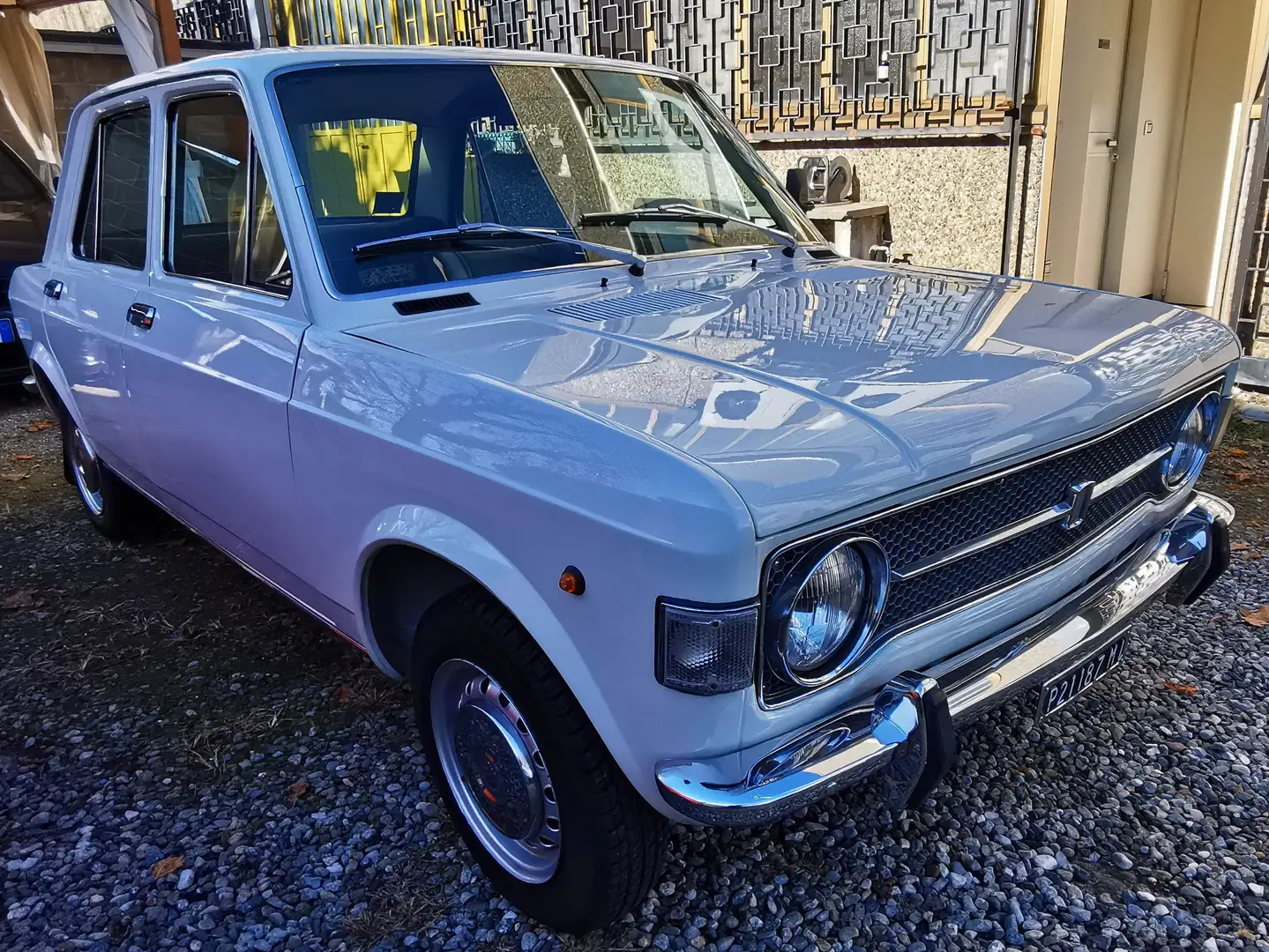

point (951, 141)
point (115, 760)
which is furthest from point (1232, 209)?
point (115, 760)

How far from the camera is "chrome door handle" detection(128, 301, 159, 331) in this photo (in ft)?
10.6

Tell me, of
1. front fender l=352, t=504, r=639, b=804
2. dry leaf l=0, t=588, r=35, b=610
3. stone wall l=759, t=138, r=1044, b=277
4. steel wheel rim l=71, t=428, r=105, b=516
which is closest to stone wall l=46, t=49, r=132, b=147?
stone wall l=759, t=138, r=1044, b=277

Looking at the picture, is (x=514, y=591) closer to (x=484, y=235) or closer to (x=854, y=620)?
(x=854, y=620)

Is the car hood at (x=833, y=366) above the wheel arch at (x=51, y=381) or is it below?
above

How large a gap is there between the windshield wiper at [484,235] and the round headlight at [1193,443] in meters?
1.60

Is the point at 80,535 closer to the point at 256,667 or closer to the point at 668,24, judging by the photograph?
the point at 256,667

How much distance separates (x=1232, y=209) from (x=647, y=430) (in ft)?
28.1

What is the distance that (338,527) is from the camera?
2.46 m

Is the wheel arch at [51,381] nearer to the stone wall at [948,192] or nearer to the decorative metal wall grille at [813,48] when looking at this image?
the decorative metal wall grille at [813,48]

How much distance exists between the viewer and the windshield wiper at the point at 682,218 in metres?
3.04

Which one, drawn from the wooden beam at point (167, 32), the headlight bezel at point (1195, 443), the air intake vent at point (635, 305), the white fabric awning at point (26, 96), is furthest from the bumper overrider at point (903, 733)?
the white fabric awning at point (26, 96)

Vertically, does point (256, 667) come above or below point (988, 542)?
below

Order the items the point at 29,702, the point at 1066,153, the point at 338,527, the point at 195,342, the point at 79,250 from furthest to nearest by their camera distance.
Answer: the point at 1066,153 < the point at 79,250 < the point at 29,702 < the point at 195,342 < the point at 338,527

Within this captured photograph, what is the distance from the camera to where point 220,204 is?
297cm
